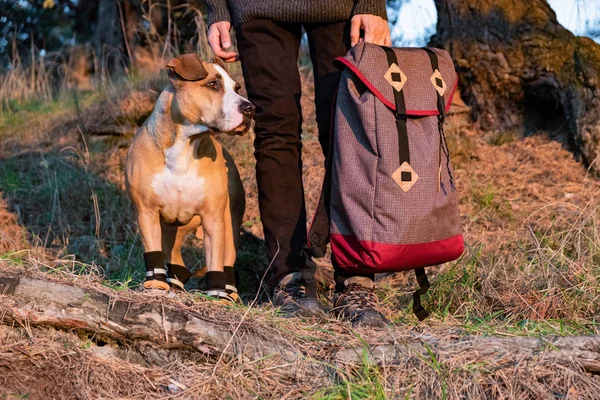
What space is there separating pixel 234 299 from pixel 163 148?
0.87m

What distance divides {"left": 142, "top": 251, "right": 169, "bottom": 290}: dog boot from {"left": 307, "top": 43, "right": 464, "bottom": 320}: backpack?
762 millimetres

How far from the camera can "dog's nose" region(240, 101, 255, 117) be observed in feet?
10.9

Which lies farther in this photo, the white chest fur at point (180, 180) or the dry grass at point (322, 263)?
the white chest fur at point (180, 180)

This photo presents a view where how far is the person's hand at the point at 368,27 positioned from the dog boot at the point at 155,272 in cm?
144

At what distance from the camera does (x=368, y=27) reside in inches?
131

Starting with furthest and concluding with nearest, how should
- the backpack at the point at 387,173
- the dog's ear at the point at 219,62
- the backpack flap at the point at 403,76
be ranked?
the dog's ear at the point at 219,62 < the backpack flap at the point at 403,76 < the backpack at the point at 387,173

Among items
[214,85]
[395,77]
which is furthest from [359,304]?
[214,85]

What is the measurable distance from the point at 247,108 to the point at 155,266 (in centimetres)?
91

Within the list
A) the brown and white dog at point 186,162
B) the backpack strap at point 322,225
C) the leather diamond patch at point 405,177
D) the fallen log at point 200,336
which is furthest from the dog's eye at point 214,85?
the fallen log at point 200,336

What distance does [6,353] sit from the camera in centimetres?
238

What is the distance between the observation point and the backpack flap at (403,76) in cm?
304

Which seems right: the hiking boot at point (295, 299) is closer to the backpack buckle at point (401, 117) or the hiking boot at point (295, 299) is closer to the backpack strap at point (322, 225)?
the backpack strap at point (322, 225)

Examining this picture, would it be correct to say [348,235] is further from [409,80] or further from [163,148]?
[163,148]

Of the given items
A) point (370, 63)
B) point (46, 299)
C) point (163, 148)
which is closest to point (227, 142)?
point (163, 148)
